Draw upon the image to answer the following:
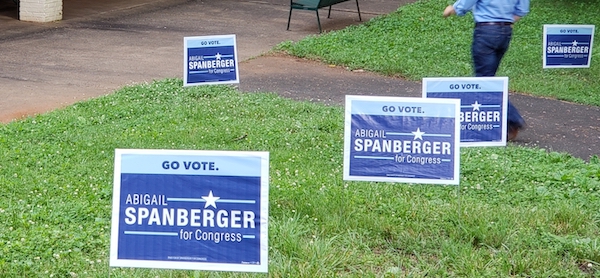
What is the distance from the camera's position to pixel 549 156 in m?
7.77

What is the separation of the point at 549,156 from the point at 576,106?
2.81 metres

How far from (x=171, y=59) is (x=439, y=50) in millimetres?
3843

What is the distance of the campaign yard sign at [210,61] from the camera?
9602mm

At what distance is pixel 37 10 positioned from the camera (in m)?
15.0

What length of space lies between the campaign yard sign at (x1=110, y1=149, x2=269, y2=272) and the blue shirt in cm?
404

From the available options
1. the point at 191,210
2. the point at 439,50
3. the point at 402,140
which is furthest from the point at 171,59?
the point at 191,210

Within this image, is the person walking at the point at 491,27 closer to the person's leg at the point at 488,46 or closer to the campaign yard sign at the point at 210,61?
the person's leg at the point at 488,46

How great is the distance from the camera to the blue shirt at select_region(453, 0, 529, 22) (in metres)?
7.76

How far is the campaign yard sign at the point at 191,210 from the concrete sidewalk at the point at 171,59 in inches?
192

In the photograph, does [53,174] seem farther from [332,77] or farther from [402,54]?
[402,54]

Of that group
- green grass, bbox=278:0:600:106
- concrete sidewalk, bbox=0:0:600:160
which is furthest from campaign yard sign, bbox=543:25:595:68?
concrete sidewalk, bbox=0:0:600:160

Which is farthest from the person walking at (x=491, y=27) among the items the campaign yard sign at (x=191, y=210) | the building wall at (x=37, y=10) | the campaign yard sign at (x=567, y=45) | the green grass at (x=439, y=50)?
the building wall at (x=37, y=10)

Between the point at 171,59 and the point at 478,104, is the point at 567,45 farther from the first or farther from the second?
the point at 171,59

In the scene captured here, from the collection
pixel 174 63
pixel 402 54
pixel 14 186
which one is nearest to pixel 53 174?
pixel 14 186
